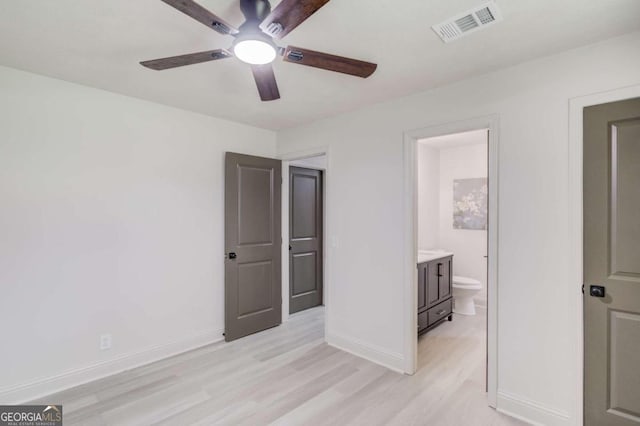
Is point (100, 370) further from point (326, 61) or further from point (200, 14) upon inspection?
point (326, 61)

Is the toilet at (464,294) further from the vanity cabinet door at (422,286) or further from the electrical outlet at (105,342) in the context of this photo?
the electrical outlet at (105,342)

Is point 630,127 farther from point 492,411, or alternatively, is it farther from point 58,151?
point 58,151

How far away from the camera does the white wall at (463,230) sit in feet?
15.5

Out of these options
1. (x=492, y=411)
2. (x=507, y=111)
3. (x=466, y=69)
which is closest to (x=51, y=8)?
(x=466, y=69)

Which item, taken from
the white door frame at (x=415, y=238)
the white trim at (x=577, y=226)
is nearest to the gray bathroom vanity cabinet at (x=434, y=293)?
the white door frame at (x=415, y=238)

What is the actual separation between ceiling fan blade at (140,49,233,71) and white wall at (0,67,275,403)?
1412 mm

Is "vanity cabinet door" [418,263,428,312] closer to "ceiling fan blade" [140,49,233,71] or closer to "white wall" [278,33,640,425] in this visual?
"white wall" [278,33,640,425]

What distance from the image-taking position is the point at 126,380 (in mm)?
2719

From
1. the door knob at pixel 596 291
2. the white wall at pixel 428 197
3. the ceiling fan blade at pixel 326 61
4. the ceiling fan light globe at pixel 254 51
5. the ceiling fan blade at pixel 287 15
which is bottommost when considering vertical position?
the door knob at pixel 596 291

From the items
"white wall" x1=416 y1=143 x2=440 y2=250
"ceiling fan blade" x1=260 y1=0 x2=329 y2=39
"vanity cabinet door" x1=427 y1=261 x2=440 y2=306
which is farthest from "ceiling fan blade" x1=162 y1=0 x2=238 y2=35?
"white wall" x1=416 y1=143 x2=440 y2=250

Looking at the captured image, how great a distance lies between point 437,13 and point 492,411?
2.68m

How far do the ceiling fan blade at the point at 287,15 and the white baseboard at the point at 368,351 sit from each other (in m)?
2.75

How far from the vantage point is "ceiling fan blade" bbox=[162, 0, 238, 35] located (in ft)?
4.15

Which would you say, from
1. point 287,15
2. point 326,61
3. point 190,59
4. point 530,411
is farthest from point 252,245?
point 530,411
